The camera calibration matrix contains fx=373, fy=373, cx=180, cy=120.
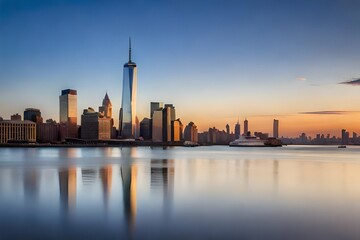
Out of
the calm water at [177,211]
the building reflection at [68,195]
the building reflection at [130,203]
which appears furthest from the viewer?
the building reflection at [68,195]

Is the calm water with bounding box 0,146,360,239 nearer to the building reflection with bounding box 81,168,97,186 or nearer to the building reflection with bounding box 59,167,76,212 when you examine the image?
the building reflection with bounding box 59,167,76,212

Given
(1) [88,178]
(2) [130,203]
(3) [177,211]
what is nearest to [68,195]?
(2) [130,203]

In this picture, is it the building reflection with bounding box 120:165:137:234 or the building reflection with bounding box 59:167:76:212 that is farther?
the building reflection with bounding box 59:167:76:212

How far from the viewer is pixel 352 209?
22250 millimetres

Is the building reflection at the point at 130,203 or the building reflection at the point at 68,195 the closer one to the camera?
the building reflection at the point at 130,203

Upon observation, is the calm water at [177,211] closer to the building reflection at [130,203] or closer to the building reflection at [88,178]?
the building reflection at [130,203]

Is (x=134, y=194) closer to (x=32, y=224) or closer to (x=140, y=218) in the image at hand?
(x=140, y=218)

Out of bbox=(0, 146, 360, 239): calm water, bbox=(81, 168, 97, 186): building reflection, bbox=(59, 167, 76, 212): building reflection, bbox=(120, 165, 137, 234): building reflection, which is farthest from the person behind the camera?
bbox=(81, 168, 97, 186): building reflection

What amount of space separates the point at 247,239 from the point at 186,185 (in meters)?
19.0

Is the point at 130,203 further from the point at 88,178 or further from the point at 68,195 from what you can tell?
the point at 88,178

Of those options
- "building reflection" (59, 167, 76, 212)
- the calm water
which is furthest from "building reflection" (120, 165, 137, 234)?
"building reflection" (59, 167, 76, 212)

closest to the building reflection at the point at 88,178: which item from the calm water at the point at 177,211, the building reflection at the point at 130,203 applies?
the calm water at the point at 177,211

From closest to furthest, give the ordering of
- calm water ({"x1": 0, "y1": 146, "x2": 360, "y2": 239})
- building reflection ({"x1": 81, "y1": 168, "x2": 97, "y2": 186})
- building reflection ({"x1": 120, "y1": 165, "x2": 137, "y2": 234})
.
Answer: calm water ({"x1": 0, "y1": 146, "x2": 360, "y2": 239}), building reflection ({"x1": 120, "y1": 165, "x2": 137, "y2": 234}), building reflection ({"x1": 81, "y1": 168, "x2": 97, "y2": 186})

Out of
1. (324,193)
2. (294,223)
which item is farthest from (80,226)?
(324,193)
